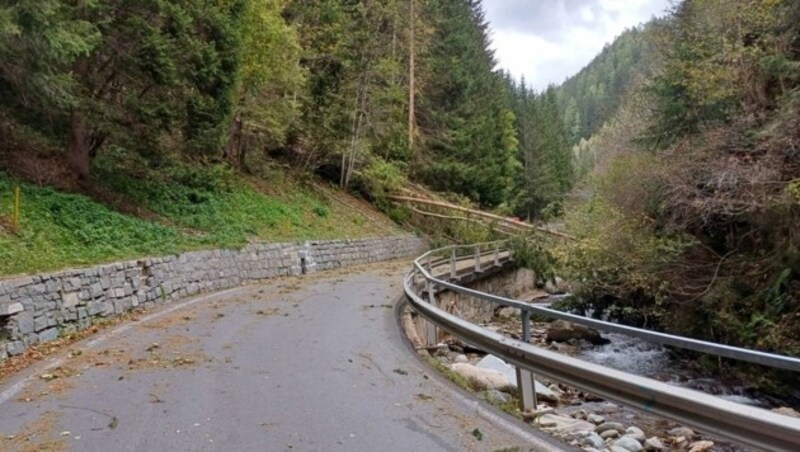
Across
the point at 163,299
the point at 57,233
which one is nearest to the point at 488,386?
the point at 163,299

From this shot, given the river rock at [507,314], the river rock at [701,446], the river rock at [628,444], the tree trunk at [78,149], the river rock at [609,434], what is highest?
the tree trunk at [78,149]

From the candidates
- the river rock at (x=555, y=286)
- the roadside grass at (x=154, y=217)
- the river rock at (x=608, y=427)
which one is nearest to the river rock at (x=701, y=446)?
the river rock at (x=608, y=427)

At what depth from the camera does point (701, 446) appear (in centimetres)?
587

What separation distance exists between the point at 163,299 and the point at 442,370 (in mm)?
7631

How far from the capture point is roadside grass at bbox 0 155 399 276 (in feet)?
33.6

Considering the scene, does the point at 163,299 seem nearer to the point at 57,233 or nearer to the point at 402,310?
the point at 57,233

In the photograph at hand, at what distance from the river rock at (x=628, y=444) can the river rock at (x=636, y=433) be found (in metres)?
0.18

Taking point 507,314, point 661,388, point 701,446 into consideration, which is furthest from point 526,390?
point 507,314

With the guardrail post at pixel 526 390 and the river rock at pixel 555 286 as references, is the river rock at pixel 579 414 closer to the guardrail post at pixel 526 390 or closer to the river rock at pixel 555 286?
the guardrail post at pixel 526 390

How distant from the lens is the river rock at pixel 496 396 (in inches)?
218

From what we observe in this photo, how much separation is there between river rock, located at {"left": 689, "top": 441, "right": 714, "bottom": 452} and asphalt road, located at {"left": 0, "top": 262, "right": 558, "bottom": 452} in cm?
245

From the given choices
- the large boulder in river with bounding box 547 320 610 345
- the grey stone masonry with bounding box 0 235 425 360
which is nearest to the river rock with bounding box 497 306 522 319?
the large boulder in river with bounding box 547 320 610 345

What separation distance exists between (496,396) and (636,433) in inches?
59.1

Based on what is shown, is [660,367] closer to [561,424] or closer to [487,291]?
[561,424]
